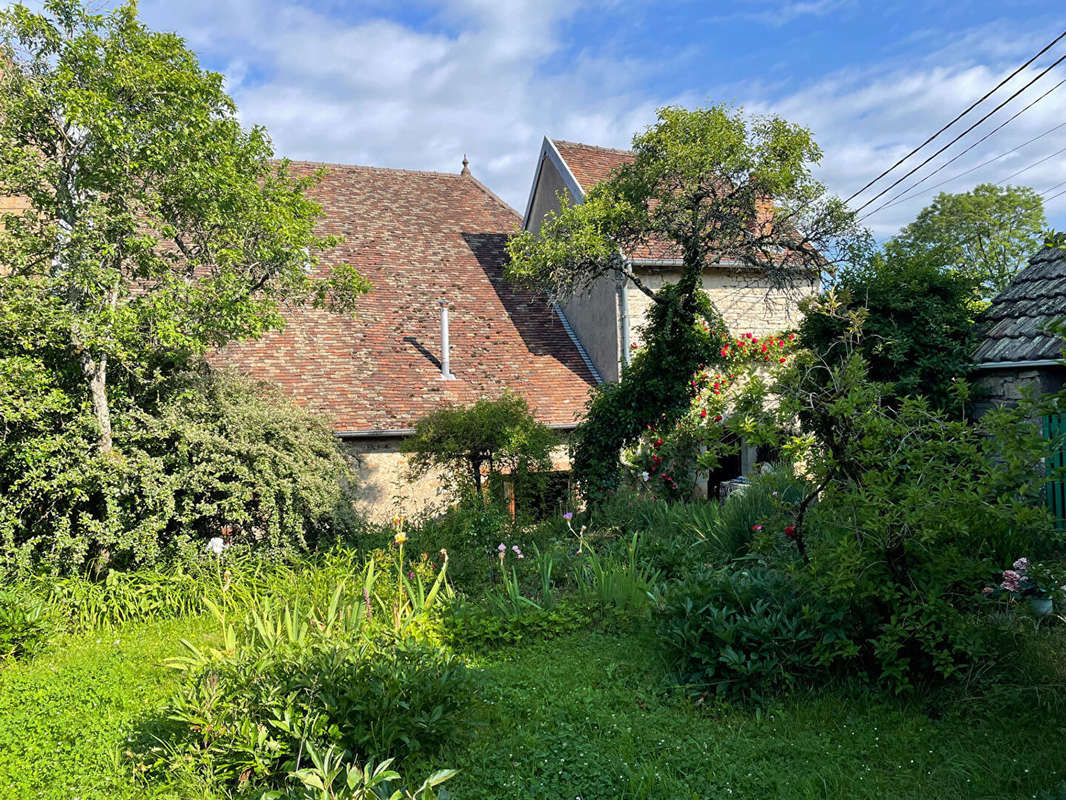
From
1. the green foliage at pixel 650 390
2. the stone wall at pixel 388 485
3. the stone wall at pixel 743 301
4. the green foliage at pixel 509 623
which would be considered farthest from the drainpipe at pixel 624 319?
the green foliage at pixel 509 623

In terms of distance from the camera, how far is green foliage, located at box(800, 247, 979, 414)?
7.88 m

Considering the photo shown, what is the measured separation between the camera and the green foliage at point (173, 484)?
23.4 feet

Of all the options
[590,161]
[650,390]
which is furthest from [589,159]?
[650,390]

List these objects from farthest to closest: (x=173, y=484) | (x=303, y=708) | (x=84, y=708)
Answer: (x=173, y=484) → (x=84, y=708) → (x=303, y=708)

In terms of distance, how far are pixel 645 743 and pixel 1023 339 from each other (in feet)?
20.4

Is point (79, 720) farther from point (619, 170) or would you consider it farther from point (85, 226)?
point (619, 170)

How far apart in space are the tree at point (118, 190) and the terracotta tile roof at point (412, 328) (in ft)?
9.33

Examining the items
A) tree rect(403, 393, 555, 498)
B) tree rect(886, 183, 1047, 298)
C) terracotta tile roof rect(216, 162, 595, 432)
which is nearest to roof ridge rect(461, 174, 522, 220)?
terracotta tile roof rect(216, 162, 595, 432)

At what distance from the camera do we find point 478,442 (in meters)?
10.0

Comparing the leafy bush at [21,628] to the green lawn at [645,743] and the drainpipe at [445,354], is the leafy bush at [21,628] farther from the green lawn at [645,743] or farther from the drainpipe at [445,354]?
the drainpipe at [445,354]

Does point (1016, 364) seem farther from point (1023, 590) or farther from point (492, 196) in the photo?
point (492, 196)

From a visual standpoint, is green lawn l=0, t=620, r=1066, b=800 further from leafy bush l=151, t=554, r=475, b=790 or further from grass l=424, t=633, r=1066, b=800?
leafy bush l=151, t=554, r=475, b=790

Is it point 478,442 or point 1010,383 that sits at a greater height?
point 1010,383

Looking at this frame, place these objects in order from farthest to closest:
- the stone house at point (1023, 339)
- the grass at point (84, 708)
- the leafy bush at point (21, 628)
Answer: the stone house at point (1023, 339), the leafy bush at point (21, 628), the grass at point (84, 708)
